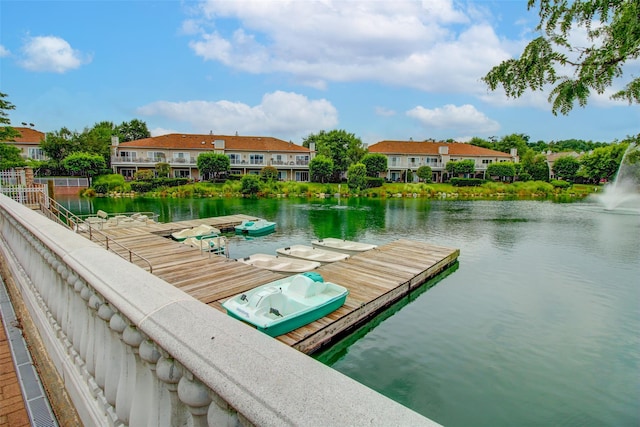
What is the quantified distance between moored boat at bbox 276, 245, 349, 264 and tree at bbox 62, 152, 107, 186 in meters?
48.1

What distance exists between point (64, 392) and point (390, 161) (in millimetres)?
68039

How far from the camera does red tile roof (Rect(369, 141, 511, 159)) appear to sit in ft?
227

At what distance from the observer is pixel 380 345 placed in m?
9.81

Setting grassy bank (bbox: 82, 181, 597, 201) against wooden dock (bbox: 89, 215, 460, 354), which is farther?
grassy bank (bbox: 82, 181, 597, 201)

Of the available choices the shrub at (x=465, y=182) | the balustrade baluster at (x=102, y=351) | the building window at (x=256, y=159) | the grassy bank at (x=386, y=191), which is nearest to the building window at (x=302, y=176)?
the building window at (x=256, y=159)

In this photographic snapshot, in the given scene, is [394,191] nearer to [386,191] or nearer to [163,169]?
[386,191]

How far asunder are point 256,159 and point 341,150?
15.4 metres

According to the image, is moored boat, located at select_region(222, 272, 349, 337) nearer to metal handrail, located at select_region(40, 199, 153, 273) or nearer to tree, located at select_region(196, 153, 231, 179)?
metal handrail, located at select_region(40, 199, 153, 273)

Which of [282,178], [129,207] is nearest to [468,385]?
[129,207]

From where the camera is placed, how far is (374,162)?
6150 centimetres

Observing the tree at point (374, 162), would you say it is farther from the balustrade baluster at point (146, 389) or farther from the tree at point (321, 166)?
the balustrade baluster at point (146, 389)

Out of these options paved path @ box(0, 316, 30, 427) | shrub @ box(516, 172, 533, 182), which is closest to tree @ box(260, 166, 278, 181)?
shrub @ box(516, 172, 533, 182)

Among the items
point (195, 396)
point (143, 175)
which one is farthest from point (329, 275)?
point (143, 175)

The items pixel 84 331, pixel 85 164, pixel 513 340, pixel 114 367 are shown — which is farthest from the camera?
pixel 85 164
